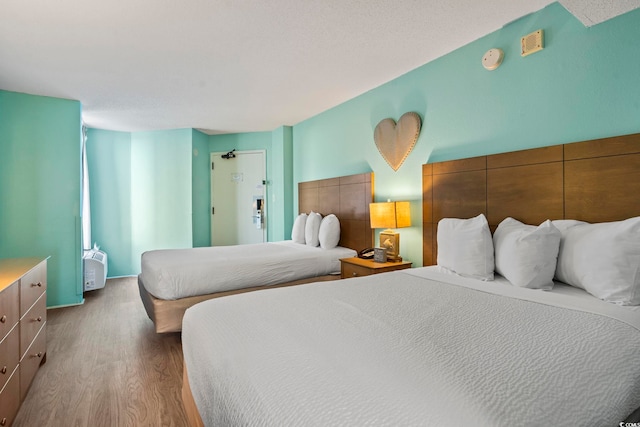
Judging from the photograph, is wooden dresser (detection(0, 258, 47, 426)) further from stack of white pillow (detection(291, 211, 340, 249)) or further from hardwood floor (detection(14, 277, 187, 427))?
stack of white pillow (detection(291, 211, 340, 249))

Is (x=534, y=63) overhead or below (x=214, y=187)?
overhead

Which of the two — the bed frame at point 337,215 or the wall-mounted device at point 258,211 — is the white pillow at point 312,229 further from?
the wall-mounted device at point 258,211

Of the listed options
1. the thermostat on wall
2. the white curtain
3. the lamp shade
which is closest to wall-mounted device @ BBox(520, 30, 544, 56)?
the thermostat on wall

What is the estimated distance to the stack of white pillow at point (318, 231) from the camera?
3650 millimetres

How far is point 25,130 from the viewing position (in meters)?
3.53

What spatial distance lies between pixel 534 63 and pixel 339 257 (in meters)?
2.33

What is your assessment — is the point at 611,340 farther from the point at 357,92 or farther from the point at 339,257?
the point at 357,92

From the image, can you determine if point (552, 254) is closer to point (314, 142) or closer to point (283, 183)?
point (314, 142)

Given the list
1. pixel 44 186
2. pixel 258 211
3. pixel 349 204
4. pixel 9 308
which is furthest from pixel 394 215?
pixel 44 186

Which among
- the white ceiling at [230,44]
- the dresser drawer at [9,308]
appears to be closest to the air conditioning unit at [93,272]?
the white ceiling at [230,44]

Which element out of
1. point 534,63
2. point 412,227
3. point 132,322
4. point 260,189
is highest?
point 534,63

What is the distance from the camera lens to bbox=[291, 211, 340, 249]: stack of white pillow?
3.65 meters

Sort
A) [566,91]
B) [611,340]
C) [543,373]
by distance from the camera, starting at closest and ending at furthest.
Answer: [543,373] → [611,340] → [566,91]

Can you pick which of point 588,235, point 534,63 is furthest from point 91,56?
point 588,235
